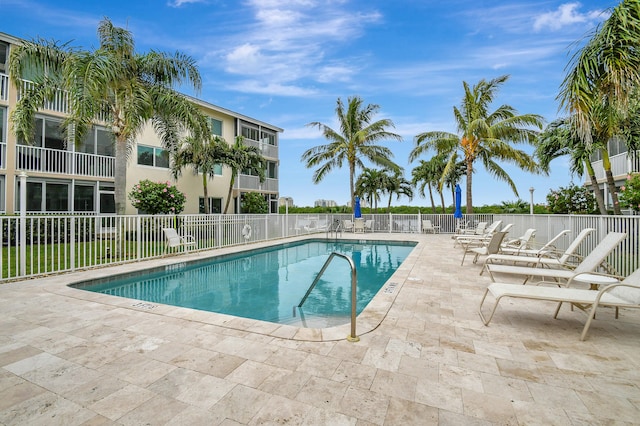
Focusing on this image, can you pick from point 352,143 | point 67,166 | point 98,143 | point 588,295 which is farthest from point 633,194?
point 67,166

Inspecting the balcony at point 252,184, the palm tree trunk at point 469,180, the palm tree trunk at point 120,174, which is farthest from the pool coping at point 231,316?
the balcony at point 252,184

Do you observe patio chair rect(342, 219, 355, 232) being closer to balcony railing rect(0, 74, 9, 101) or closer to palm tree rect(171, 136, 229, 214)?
palm tree rect(171, 136, 229, 214)

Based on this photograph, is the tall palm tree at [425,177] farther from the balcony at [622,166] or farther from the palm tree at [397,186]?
the balcony at [622,166]

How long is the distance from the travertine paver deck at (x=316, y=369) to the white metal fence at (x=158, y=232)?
2.44 meters

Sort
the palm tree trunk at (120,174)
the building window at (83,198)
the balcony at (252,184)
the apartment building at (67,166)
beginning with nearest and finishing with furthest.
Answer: the palm tree trunk at (120,174)
the apartment building at (67,166)
the building window at (83,198)
the balcony at (252,184)

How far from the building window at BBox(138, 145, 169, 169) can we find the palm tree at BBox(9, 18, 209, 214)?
24.1 feet

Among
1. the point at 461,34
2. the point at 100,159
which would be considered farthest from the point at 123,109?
the point at 461,34

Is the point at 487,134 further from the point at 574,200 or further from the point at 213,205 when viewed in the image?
the point at 213,205

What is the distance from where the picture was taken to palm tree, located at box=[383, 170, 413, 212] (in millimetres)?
27484

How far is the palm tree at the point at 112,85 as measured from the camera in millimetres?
7762

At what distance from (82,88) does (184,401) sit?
847 centimetres

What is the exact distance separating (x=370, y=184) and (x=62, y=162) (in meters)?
21.3

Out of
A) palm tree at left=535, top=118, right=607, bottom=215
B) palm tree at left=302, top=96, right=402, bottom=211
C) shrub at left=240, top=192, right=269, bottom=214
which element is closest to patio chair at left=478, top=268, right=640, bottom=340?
palm tree at left=535, top=118, right=607, bottom=215

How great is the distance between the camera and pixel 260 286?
7422mm
